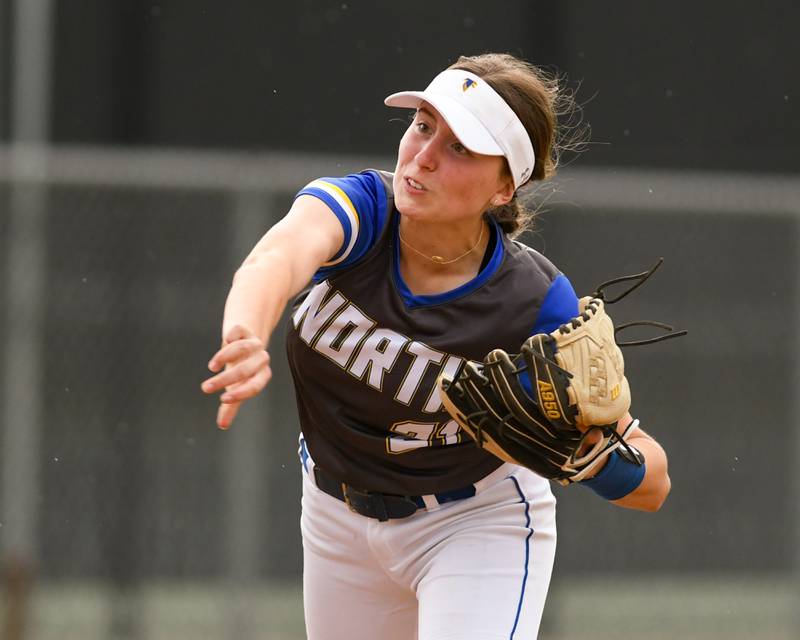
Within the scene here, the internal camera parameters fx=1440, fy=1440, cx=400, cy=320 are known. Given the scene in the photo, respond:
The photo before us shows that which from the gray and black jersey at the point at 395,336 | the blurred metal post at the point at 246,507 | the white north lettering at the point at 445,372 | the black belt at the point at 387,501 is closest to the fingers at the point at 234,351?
the gray and black jersey at the point at 395,336

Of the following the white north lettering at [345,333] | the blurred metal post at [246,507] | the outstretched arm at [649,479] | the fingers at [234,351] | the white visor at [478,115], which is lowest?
the blurred metal post at [246,507]

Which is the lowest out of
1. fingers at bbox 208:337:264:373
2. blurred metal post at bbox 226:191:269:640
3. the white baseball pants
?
blurred metal post at bbox 226:191:269:640

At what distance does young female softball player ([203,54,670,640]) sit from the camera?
3.16m

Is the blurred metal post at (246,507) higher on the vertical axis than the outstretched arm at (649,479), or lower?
lower

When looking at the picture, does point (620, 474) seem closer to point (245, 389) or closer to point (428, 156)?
point (428, 156)

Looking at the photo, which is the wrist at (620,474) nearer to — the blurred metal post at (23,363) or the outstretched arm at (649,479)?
the outstretched arm at (649,479)

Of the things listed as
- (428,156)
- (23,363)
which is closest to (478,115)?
(428,156)

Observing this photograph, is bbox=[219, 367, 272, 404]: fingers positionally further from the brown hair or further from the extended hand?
the brown hair

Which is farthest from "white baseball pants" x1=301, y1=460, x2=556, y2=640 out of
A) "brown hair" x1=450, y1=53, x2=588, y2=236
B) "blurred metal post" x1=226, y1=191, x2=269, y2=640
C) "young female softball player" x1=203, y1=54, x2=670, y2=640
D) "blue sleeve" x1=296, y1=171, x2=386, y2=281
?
"blurred metal post" x1=226, y1=191, x2=269, y2=640

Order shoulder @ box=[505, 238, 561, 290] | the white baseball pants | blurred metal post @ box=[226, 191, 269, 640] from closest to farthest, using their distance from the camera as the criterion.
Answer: the white baseball pants < shoulder @ box=[505, 238, 561, 290] < blurred metal post @ box=[226, 191, 269, 640]

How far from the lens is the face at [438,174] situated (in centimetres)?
312

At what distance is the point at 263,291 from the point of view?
2.64 m

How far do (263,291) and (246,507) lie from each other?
3.95 metres

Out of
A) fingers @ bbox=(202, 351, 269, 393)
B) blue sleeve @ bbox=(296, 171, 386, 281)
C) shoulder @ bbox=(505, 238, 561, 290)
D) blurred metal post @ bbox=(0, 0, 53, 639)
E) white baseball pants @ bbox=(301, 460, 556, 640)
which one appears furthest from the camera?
blurred metal post @ bbox=(0, 0, 53, 639)
